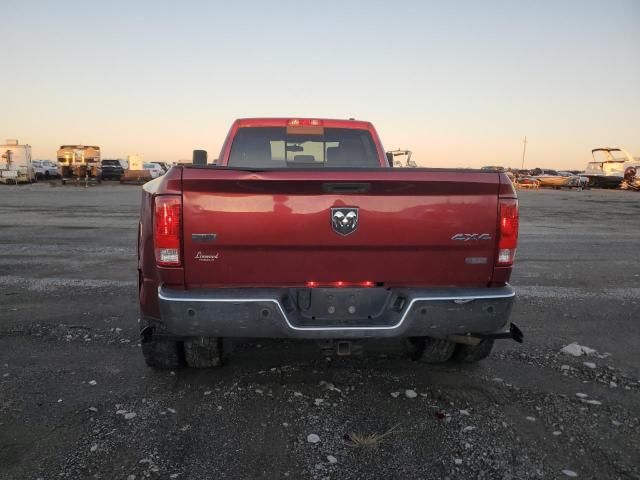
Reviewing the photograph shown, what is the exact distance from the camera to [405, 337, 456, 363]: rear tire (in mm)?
3623

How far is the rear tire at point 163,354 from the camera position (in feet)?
11.2

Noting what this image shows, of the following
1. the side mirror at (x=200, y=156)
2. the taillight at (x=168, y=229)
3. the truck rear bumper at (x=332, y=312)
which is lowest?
the truck rear bumper at (x=332, y=312)

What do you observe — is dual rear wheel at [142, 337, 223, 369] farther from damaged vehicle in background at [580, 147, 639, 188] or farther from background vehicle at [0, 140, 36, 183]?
damaged vehicle in background at [580, 147, 639, 188]

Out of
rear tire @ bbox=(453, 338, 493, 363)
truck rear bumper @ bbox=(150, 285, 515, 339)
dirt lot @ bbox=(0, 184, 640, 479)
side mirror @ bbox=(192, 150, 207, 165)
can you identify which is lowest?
dirt lot @ bbox=(0, 184, 640, 479)

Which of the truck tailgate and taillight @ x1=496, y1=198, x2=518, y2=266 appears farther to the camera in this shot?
taillight @ x1=496, y1=198, x2=518, y2=266

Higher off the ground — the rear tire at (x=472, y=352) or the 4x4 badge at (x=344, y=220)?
the 4x4 badge at (x=344, y=220)

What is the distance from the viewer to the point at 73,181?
35.4m

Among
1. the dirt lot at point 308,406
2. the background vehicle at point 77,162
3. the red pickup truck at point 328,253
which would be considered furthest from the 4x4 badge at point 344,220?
the background vehicle at point 77,162

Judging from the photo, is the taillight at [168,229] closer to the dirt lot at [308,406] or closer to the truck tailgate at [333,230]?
the truck tailgate at [333,230]

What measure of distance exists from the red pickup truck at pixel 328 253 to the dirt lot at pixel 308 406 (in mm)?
529

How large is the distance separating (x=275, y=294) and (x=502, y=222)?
1428mm

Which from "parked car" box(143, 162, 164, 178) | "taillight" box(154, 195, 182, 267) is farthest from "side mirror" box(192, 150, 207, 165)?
"parked car" box(143, 162, 164, 178)

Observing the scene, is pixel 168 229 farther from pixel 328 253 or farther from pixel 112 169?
pixel 112 169

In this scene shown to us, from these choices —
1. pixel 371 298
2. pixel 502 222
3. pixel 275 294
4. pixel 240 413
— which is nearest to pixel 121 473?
pixel 240 413
